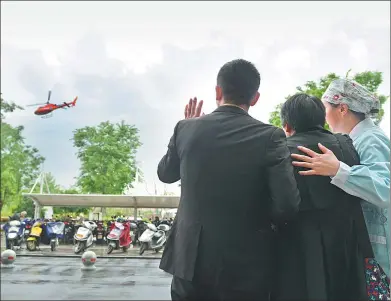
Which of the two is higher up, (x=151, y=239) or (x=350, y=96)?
(x=350, y=96)

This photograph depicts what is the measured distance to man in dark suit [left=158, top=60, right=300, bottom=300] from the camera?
3.08ft

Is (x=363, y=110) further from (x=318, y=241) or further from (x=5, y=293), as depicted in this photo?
(x=5, y=293)

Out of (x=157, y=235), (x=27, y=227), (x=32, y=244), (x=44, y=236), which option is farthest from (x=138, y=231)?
(x=32, y=244)

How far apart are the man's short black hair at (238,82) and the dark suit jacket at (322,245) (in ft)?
0.59

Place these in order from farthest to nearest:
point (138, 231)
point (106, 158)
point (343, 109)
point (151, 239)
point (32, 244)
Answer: point (106, 158)
point (138, 231)
point (151, 239)
point (32, 244)
point (343, 109)

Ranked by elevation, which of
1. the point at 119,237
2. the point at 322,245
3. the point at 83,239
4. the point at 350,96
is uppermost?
the point at 350,96

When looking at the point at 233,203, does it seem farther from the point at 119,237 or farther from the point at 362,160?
the point at 119,237

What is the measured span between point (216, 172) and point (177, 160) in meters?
0.14

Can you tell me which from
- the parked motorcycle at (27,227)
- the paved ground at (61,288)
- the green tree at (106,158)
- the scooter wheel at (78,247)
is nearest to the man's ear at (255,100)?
the paved ground at (61,288)

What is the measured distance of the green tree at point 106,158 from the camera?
13.0m

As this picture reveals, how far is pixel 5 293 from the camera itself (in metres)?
1.43

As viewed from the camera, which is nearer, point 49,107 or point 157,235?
point 49,107

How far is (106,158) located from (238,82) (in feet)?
40.9

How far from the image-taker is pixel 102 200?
12156 millimetres
